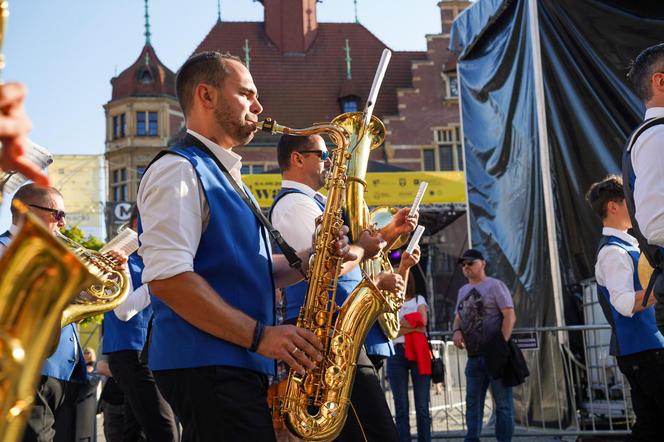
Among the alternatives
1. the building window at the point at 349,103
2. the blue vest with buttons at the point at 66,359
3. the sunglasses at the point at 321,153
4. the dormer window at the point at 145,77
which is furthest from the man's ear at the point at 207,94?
the dormer window at the point at 145,77

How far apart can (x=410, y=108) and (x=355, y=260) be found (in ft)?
120

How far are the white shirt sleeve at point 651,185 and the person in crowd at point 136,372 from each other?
325 centimetres

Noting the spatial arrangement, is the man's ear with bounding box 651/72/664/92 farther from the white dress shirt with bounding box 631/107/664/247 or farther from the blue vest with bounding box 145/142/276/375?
the blue vest with bounding box 145/142/276/375

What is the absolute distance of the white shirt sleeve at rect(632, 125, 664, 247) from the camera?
3.61 metres

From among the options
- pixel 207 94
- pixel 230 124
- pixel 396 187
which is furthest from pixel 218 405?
pixel 396 187

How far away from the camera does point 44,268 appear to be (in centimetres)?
138

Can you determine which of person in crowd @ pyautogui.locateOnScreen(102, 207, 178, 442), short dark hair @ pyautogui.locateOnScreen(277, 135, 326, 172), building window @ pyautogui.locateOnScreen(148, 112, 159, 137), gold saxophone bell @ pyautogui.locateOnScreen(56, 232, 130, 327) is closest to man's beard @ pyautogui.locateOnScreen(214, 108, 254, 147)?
short dark hair @ pyautogui.locateOnScreen(277, 135, 326, 172)

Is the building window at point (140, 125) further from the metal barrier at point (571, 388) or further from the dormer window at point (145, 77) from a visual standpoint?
the metal barrier at point (571, 388)

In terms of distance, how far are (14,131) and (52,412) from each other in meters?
3.68

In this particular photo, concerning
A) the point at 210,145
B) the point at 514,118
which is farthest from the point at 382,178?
the point at 210,145

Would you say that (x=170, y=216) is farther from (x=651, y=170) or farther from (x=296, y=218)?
(x=651, y=170)

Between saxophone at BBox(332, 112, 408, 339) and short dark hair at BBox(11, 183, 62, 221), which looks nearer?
saxophone at BBox(332, 112, 408, 339)

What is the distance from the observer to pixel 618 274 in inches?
189

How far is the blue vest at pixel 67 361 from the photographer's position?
4.61m
